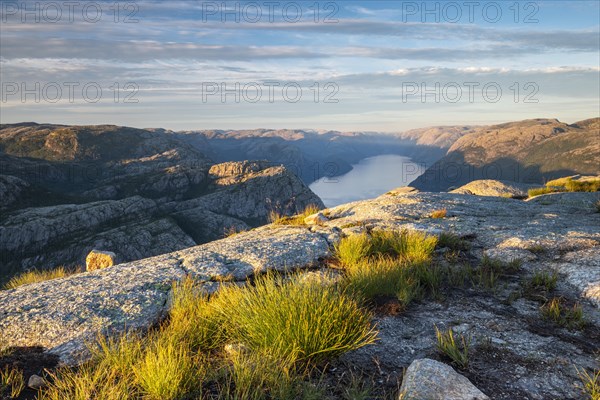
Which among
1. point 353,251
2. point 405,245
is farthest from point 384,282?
point 405,245

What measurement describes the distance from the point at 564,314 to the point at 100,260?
15470mm

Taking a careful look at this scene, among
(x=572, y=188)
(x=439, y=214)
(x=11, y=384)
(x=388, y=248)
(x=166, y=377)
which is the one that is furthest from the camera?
(x=572, y=188)

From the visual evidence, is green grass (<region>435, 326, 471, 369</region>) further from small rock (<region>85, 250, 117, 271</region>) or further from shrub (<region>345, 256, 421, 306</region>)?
small rock (<region>85, 250, 117, 271</region>)

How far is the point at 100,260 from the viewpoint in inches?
607

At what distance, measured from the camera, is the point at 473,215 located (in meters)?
13.4

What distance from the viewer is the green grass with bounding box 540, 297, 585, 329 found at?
5.87m

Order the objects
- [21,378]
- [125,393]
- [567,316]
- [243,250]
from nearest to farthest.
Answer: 1. [125,393]
2. [21,378]
3. [567,316]
4. [243,250]

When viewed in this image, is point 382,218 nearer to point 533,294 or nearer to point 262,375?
point 533,294

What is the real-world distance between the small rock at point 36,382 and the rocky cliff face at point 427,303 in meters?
0.59

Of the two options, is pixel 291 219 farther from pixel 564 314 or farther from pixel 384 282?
pixel 564 314

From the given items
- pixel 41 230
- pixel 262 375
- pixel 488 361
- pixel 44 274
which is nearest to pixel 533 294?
pixel 488 361

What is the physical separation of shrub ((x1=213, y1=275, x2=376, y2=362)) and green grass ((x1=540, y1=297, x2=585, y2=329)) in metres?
3.26

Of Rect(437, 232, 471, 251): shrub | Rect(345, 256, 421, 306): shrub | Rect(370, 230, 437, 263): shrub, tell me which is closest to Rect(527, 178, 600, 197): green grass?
Rect(437, 232, 471, 251): shrub

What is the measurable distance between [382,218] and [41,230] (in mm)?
175602
